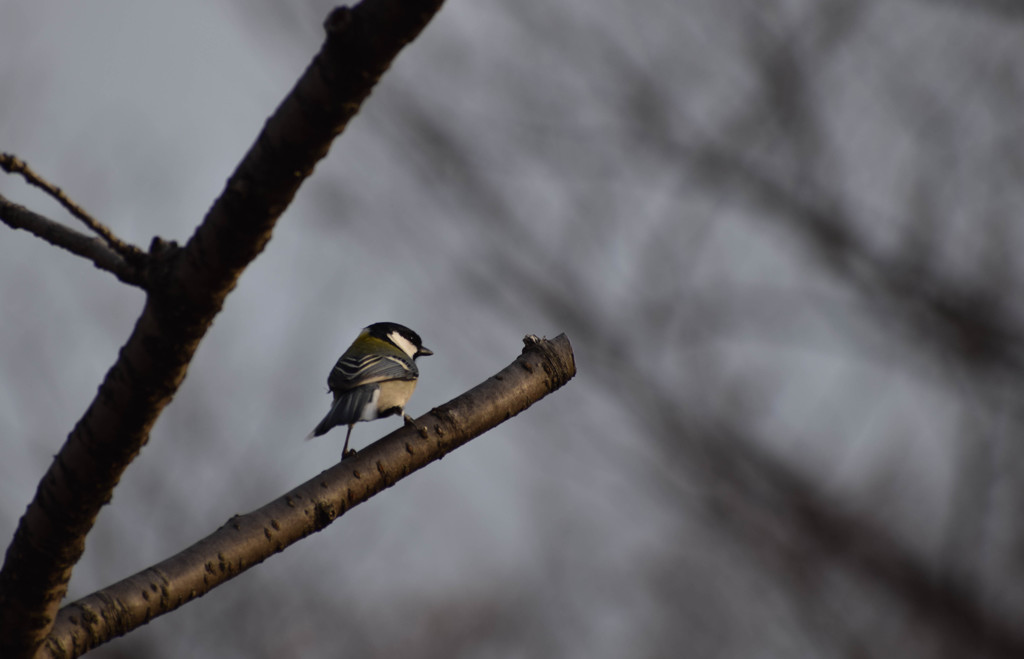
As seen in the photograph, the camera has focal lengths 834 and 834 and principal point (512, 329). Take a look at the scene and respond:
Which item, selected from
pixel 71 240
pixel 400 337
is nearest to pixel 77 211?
pixel 71 240

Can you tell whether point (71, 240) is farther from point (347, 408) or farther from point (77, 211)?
point (347, 408)

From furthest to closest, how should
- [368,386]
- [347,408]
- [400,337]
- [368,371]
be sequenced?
[400,337] < [368,371] < [368,386] < [347,408]

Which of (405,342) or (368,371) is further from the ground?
(405,342)

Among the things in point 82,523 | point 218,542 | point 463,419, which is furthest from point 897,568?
point 82,523

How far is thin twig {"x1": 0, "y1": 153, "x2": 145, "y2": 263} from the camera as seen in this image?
1611 mm

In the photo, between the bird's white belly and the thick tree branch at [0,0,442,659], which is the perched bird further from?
the thick tree branch at [0,0,442,659]

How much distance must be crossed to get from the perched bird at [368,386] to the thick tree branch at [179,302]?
194 centimetres

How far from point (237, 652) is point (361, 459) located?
6.66m

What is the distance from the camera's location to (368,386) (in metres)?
4.34

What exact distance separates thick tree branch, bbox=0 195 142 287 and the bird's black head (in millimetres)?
4536

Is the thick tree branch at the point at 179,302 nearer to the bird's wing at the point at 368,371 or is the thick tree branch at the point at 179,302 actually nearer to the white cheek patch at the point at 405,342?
the bird's wing at the point at 368,371

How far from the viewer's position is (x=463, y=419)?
113 inches

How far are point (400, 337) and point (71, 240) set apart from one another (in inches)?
189

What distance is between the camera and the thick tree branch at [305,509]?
203 cm
